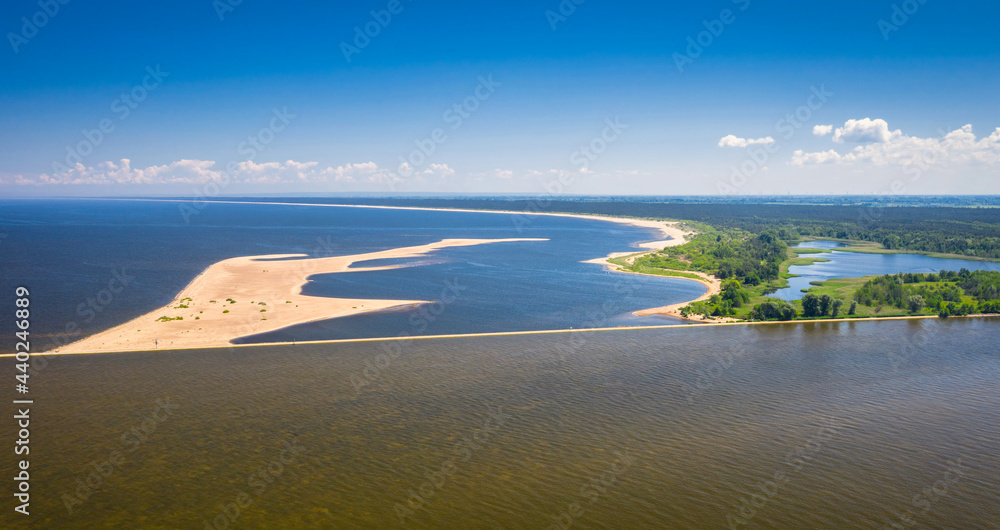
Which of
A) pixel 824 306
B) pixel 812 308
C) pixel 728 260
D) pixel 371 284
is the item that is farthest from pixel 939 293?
pixel 371 284

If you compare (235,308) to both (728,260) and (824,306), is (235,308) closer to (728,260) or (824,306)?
(824,306)

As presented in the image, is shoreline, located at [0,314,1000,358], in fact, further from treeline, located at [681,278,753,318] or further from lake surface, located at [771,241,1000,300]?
lake surface, located at [771,241,1000,300]

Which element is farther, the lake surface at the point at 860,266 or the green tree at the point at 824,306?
the lake surface at the point at 860,266

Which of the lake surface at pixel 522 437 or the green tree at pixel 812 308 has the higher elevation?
the green tree at pixel 812 308

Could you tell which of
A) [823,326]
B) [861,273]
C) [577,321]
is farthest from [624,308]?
[861,273]

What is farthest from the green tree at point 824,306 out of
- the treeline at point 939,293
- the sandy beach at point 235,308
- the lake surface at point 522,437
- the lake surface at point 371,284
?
the lake surface at point 371,284

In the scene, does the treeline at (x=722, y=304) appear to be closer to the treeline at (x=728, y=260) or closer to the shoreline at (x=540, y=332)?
the shoreline at (x=540, y=332)
